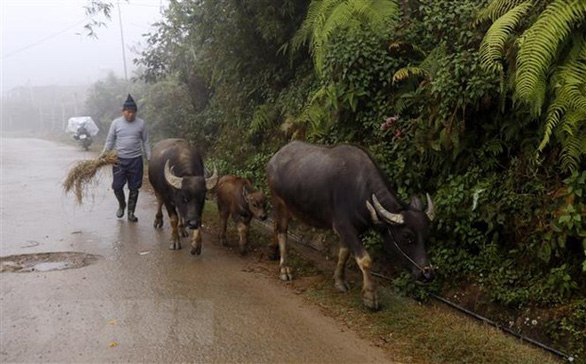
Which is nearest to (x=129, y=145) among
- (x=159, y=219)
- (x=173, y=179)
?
(x=159, y=219)

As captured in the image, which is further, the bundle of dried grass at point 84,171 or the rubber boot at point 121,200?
the rubber boot at point 121,200

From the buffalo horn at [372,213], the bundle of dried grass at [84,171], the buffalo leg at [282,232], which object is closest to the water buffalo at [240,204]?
the buffalo leg at [282,232]

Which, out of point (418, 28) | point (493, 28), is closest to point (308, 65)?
point (418, 28)

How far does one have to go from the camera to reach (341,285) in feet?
19.5

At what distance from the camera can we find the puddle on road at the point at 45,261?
659cm

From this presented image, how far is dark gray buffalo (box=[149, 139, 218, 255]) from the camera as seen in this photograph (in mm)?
6855

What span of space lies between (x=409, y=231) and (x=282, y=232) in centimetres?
197

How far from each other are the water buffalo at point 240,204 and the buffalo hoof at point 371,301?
224 centimetres

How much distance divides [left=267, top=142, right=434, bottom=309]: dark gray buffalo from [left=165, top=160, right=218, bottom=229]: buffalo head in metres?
1.01

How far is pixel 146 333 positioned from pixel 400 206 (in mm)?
2788

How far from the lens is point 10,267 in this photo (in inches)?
261

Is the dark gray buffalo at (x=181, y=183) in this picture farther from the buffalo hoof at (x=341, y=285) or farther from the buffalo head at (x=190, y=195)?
the buffalo hoof at (x=341, y=285)

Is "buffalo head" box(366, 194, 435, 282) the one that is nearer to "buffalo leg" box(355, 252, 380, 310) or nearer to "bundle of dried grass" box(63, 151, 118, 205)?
"buffalo leg" box(355, 252, 380, 310)

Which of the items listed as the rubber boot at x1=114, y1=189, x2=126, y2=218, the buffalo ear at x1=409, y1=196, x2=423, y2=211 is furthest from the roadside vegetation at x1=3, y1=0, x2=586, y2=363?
the rubber boot at x1=114, y1=189, x2=126, y2=218
